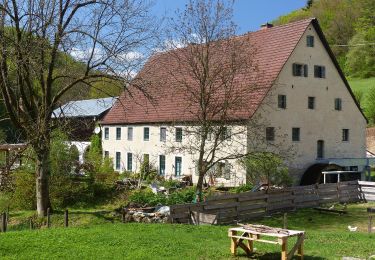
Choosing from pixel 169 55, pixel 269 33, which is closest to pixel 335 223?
pixel 169 55

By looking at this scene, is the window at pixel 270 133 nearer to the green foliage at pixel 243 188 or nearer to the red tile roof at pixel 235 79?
the red tile roof at pixel 235 79

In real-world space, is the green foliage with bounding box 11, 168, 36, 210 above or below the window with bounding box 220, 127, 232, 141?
below

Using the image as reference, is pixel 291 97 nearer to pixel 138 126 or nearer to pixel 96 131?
pixel 138 126

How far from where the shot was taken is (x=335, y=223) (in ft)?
65.1

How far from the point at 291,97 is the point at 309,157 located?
167 inches

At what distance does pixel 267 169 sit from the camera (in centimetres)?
2569

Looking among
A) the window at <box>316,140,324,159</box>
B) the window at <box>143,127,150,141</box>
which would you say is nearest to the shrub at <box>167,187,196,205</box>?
the window at <box>316,140,324,159</box>

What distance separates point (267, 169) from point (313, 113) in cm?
904

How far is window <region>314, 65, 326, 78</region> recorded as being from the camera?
33219 mm

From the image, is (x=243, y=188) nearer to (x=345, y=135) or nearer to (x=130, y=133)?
(x=345, y=135)

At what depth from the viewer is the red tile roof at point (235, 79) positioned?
23.0 meters

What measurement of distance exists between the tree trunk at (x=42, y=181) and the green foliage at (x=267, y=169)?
9074mm

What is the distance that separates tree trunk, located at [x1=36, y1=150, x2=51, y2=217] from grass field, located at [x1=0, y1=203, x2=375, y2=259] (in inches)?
286

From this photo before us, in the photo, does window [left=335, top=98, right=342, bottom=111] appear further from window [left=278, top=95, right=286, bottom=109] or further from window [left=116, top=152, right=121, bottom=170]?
window [left=116, top=152, right=121, bottom=170]
